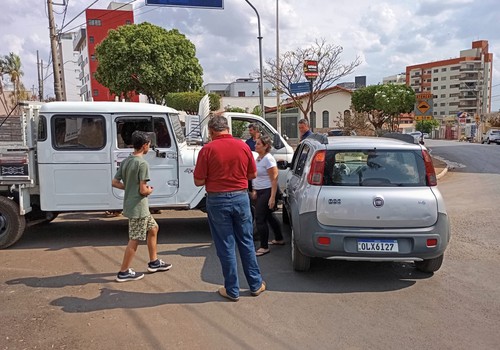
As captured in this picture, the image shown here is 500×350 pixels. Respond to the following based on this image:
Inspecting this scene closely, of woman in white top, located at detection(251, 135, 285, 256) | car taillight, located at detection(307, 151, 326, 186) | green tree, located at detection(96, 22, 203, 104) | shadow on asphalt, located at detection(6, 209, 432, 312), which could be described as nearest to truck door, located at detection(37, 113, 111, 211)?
shadow on asphalt, located at detection(6, 209, 432, 312)

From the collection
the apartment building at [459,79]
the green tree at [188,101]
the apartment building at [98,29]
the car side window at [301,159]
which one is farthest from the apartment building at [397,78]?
the car side window at [301,159]

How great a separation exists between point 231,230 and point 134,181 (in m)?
1.35

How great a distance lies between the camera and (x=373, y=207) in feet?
14.7

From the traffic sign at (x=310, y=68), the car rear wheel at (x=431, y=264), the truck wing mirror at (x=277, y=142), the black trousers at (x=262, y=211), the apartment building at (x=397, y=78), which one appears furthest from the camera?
the apartment building at (x=397, y=78)

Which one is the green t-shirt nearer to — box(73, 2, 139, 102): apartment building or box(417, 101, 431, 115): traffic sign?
box(417, 101, 431, 115): traffic sign

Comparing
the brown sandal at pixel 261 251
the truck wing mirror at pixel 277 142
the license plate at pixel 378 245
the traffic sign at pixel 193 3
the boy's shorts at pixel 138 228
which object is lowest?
the brown sandal at pixel 261 251

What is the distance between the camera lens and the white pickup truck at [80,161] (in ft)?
20.2

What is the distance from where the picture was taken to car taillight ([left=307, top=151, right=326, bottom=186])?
4.72 meters

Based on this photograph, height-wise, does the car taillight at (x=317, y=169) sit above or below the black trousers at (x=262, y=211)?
above

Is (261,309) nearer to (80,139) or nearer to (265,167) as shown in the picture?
(265,167)

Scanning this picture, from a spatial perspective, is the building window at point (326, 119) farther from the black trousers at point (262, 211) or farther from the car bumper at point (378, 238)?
the car bumper at point (378, 238)

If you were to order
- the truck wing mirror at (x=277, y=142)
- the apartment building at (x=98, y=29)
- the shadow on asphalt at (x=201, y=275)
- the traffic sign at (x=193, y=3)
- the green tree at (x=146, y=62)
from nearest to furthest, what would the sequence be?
the shadow on asphalt at (x=201, y=275)
the truck wing mirror at (x=277, y=142)
the traffic sign at (x=193, y=3)
the green tree at (x=146, y=62)
the apartment building at (x=98, y=29)

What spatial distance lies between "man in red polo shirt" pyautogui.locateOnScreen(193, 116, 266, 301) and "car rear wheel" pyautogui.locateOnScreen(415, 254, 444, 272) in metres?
2.15

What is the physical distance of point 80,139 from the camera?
6.30 metres
